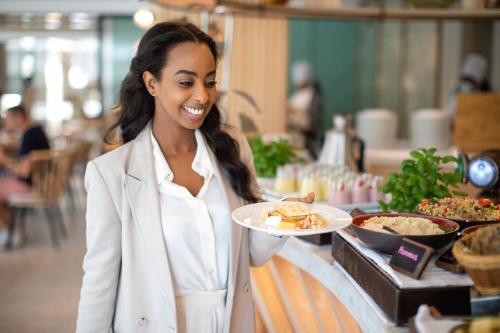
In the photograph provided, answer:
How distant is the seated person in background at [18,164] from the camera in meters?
5.82

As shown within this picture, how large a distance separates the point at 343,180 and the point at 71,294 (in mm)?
2797

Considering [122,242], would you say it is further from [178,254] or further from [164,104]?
[164,104]

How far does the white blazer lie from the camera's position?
5.07 ft

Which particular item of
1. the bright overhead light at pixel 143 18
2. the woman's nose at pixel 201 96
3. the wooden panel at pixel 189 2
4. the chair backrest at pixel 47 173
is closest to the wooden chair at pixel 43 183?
the chair backrest at pixel 47 173

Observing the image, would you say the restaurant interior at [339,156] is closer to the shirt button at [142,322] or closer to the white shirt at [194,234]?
the white shirt at [194,234]

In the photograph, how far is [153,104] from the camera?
1757mm

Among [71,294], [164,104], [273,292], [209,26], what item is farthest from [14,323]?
[164,104]

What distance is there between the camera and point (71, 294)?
4410mm

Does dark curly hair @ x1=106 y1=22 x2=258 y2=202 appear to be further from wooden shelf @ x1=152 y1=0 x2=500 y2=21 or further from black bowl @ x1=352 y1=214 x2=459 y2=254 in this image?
wooden shelf @ x1=152 y1=0 x2=500 y2=21

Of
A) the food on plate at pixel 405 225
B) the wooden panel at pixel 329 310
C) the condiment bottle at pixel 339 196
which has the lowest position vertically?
the wooden panel at pixel 329 310

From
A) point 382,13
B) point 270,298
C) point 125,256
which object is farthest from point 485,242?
point 382,13

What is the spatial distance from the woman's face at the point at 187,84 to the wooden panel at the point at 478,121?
2.31m

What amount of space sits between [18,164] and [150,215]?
4.71m

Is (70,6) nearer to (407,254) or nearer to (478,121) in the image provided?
(478,121)
